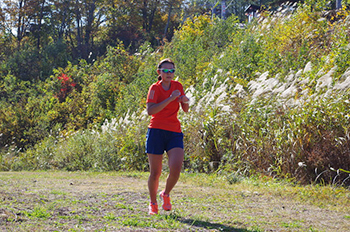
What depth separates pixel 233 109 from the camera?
10750 millimetres

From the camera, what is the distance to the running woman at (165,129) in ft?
16.8

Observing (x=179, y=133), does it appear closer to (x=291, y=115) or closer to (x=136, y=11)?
(x=291, y=115)

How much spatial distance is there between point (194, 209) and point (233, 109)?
514cm

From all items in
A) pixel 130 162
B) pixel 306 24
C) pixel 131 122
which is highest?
pixel 306 24

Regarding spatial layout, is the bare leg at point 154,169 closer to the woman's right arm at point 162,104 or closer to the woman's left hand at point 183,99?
the woman's right arm at point 162,104

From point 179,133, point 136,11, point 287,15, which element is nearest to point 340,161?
point 179,133

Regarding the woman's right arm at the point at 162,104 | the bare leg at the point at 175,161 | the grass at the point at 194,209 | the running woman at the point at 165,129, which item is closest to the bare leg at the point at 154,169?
the running woman at the point at 165,129

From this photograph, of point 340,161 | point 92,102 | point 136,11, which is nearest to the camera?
point 340,161

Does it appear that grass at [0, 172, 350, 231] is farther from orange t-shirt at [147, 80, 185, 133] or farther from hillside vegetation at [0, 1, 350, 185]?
orange t-shirt at [147, 80, 185, 133]

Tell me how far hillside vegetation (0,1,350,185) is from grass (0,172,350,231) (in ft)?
2.75

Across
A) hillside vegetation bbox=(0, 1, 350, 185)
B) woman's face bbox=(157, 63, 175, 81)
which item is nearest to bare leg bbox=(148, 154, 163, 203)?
woman's face bbox=(157, 63, 175, 81)

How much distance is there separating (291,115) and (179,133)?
4.20 m

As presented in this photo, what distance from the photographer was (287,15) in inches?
694

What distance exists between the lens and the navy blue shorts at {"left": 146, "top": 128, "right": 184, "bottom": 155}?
5180 mm
